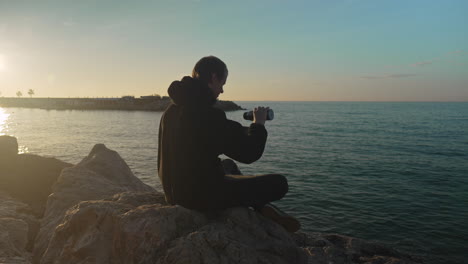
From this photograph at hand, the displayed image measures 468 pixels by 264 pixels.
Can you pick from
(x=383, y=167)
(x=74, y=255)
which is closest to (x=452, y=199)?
(x=383, y=167)

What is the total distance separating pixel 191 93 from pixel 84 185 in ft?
19.6

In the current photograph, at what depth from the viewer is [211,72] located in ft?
12.4

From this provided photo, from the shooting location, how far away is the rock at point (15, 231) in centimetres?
520

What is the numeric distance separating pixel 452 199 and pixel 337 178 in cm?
586

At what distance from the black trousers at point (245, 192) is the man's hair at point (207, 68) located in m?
1.33

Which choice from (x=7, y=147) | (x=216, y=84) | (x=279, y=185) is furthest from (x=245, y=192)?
(x=7, y=147)

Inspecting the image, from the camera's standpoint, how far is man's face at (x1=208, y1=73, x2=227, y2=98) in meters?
3.79

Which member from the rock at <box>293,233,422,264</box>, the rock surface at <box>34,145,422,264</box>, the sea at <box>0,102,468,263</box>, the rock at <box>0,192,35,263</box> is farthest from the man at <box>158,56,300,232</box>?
the sea at <box>0,102,468,263</box>

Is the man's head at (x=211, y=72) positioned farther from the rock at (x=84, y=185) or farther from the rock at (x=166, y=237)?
the rock at (x=84, y=185)

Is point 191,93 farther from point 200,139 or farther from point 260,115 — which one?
point 260,115

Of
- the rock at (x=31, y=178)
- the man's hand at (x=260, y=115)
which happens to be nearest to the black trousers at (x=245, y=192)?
the man's hand at (x=260, y=115)

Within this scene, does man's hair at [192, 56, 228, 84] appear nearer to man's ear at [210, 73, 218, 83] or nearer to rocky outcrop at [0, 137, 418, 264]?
man's ear at [210, 73, 218, 83]

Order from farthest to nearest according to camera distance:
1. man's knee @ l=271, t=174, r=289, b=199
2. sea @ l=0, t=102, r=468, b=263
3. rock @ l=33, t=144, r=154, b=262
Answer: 1. sea @ l=0, t=102, r=468, b=263
2. rock @ l=33, t=144, r=154, b=262
3. man's knee @ l=271, t=174, r=289, b=199

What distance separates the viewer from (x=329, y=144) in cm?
3394
